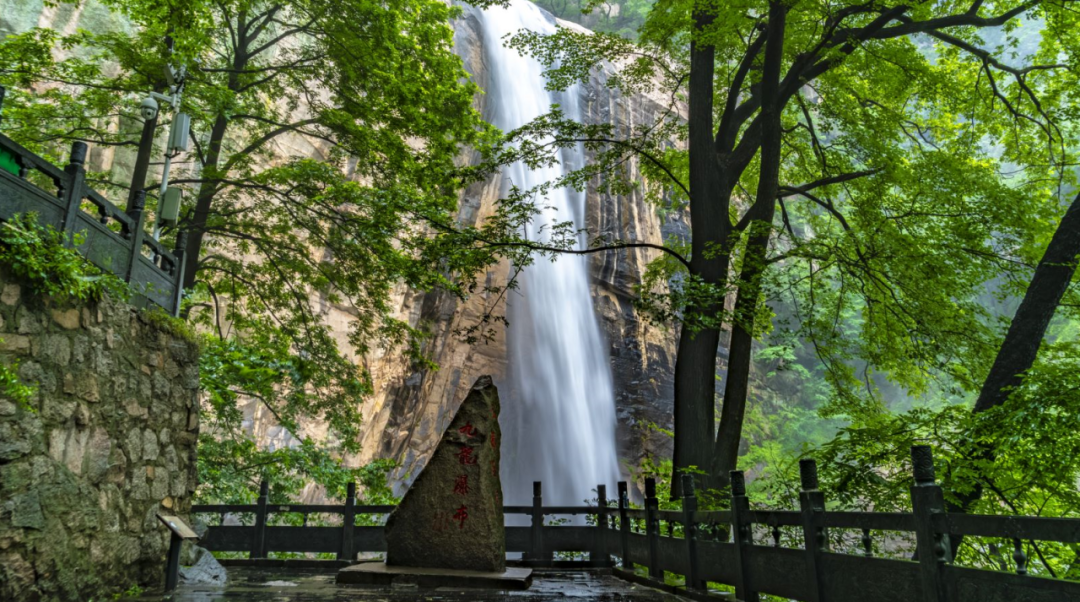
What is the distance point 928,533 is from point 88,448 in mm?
6679

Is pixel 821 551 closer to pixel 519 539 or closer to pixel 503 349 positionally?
pixel 519 539

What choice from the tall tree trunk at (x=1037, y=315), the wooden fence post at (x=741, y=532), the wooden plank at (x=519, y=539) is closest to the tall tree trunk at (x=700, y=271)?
the wooden fence post at (x=741, y=532)

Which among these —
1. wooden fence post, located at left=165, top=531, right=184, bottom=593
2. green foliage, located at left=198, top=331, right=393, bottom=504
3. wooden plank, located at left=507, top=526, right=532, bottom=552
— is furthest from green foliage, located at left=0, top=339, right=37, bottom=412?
wooden plank, located at left=507, top=526, right=532, bottom=552

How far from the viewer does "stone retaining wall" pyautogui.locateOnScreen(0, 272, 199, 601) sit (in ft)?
17.4

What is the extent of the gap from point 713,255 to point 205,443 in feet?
32.6

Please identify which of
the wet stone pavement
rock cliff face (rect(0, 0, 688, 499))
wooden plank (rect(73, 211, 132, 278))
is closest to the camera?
wooden plank (rect(73, 211, 132, 278))

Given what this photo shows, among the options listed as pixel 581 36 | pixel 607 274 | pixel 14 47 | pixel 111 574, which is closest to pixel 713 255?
pixel 581 36

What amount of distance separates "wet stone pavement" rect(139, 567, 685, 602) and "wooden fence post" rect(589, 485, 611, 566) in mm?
2008

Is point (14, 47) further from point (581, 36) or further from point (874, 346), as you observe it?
point (874, 346)

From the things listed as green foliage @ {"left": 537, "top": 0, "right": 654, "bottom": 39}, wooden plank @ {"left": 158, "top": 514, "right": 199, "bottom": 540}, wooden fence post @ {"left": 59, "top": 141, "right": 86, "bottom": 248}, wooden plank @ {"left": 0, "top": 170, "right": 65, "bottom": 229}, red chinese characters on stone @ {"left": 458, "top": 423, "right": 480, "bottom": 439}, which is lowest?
wooden plank @ {"left": 158, "top": 514, "right": 199, "bottom": 540}

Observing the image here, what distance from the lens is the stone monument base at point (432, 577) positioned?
810 centimetres

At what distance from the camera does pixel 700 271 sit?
10.1m

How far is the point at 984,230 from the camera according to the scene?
10617 millimetres

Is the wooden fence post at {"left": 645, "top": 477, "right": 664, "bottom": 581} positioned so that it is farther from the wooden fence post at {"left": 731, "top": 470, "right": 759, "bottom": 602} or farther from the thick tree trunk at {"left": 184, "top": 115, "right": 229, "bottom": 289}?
the thick tree trunk at {"left": 184, "top": 115, "right": 229, "bottom": 289}
